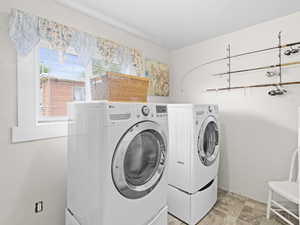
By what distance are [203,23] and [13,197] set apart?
2768 mm

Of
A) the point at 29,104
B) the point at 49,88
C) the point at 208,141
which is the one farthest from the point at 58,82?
the point at 208,141

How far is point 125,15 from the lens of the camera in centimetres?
198

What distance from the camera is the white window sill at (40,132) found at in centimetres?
143

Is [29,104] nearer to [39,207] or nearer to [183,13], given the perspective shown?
[39,207]

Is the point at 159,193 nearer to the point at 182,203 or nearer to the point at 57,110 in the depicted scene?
the point at 182,203

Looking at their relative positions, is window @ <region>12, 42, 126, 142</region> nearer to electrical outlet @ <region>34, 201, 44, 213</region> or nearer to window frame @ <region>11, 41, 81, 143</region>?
window frame @ <region>11, 41, 81, 143</region>

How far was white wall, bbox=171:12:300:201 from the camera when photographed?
197 centimetres

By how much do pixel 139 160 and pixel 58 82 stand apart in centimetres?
127

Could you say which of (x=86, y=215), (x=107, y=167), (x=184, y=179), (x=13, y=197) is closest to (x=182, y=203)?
(x=184, y=179)

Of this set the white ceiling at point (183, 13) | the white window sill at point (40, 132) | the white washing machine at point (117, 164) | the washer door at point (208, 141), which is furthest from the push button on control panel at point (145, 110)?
the white ceiling at point (183, 13)

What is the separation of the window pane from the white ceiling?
584 millimetres

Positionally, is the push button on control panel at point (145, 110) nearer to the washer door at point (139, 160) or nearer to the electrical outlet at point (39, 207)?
the washer door at point (139, 160)

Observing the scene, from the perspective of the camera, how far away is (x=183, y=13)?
1.91m

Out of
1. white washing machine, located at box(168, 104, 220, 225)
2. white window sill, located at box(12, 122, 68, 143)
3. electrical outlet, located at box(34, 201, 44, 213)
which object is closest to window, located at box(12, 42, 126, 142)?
white window sill, located at box(12, 122, 68, 143)
